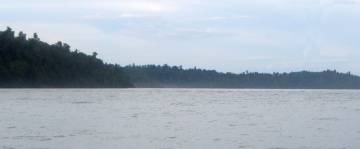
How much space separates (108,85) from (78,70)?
470 inches

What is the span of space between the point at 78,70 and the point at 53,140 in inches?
4327

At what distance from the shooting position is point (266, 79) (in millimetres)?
182750

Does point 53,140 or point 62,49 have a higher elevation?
point 62,49

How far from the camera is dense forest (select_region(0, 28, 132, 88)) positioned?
127 meters

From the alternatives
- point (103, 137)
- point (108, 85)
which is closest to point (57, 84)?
point (108, 85)

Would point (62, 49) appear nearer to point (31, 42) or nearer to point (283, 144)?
point (31, 42)

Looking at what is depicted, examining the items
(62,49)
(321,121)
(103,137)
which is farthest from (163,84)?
(103,137)

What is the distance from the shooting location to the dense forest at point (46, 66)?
127 metres

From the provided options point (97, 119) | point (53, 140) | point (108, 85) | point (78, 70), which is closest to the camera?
point (53, 140)

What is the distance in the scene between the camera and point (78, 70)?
140500 millimetres

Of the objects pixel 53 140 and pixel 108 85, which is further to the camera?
pixel 108 85

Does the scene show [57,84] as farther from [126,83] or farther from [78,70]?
[126,83]

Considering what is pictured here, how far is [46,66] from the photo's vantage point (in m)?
131

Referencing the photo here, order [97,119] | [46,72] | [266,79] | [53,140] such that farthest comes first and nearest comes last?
[266,79] < [46,72] < [97,119] < [53,140]
